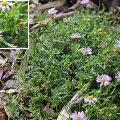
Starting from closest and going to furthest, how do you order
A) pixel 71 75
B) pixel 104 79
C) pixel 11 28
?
pixel 104 79, pixel 71 75, pixel 11 28

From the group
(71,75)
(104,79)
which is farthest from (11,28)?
(104,79)

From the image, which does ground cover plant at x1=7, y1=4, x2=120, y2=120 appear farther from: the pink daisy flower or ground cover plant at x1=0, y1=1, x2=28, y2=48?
ground cover plant at x1=0, y1=1, x2=28, y2=48

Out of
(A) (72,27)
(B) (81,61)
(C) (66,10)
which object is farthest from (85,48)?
(C) (66,10)

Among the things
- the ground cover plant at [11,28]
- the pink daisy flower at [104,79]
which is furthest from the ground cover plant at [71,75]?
the ground cover plant at [11,28]

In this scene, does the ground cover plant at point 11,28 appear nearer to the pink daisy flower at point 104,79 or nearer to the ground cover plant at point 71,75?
the ground cover plant at point 71,75

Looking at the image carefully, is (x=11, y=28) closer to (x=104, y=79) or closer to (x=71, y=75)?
(x=71, y=75)
